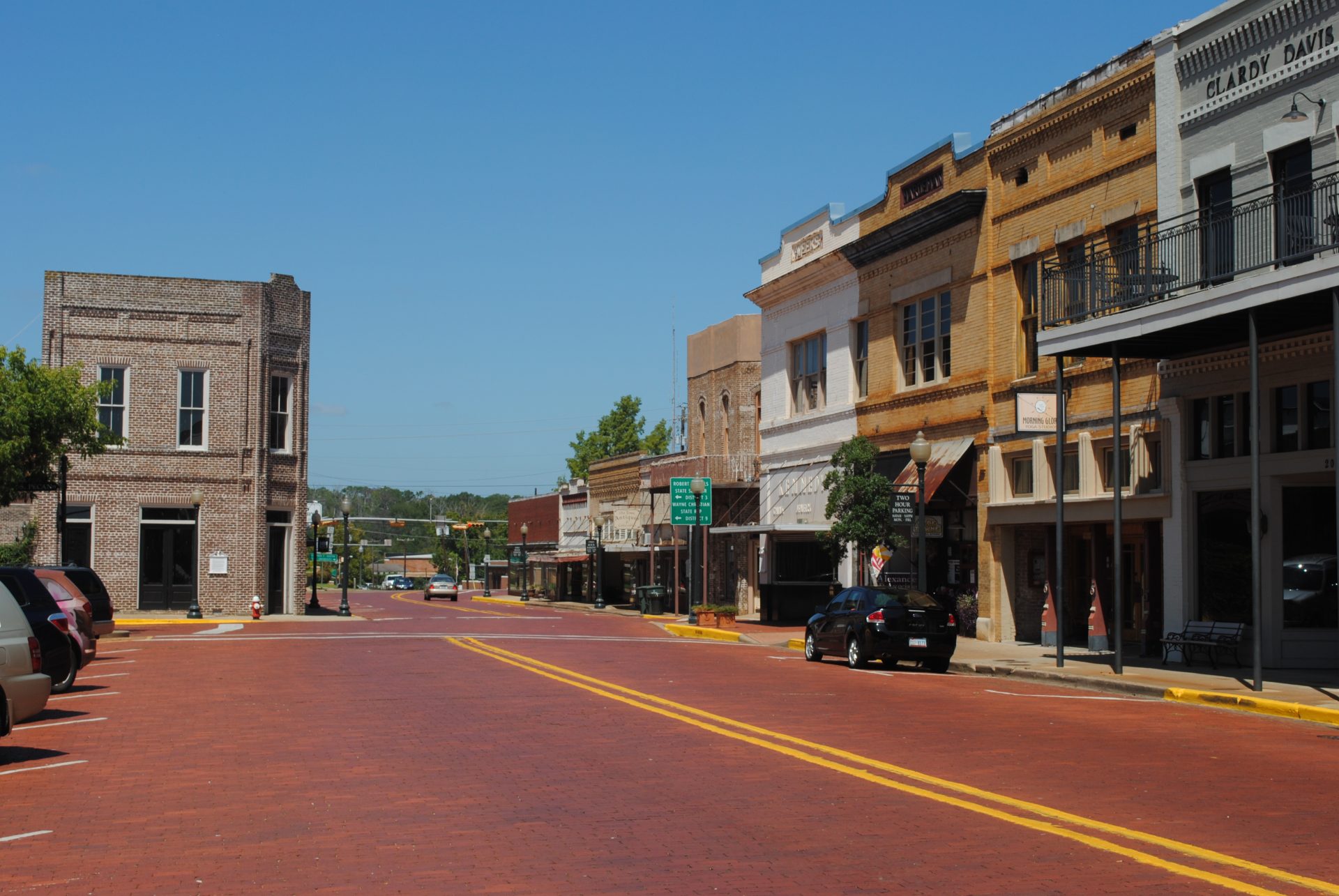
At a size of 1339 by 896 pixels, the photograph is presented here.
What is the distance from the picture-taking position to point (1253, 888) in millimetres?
7812

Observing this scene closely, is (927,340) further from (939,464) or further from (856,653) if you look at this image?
(856,653)

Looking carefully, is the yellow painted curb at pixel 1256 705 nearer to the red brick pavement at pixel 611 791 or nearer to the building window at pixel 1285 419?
the red brick pavement at pixel 611 791

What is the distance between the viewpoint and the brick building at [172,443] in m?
46.5

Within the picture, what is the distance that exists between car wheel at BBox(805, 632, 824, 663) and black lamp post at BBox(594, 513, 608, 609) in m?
36.3

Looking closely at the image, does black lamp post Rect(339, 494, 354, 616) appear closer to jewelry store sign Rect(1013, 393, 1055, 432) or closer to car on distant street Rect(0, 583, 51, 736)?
jewelry store sign Rect(1013, 393, 1055, 432)

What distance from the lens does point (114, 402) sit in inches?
1865

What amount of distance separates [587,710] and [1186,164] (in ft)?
51.1

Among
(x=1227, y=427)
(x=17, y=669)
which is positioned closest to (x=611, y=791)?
(x=17, y=669)

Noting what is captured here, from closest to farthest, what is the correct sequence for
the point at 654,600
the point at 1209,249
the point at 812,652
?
1. the point at 1209,249
2. the point at 812,652
3. the point at 654,600

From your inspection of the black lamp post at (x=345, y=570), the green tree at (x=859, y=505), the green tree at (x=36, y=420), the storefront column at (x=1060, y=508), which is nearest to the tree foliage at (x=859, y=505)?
the green tree at (x=859, y=505)

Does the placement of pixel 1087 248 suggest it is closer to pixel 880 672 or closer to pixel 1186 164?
pixel 1186 164

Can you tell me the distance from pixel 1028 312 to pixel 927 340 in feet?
15.7

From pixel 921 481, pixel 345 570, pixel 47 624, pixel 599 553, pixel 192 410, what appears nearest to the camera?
pixel 47 624

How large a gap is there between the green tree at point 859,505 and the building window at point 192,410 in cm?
2378
